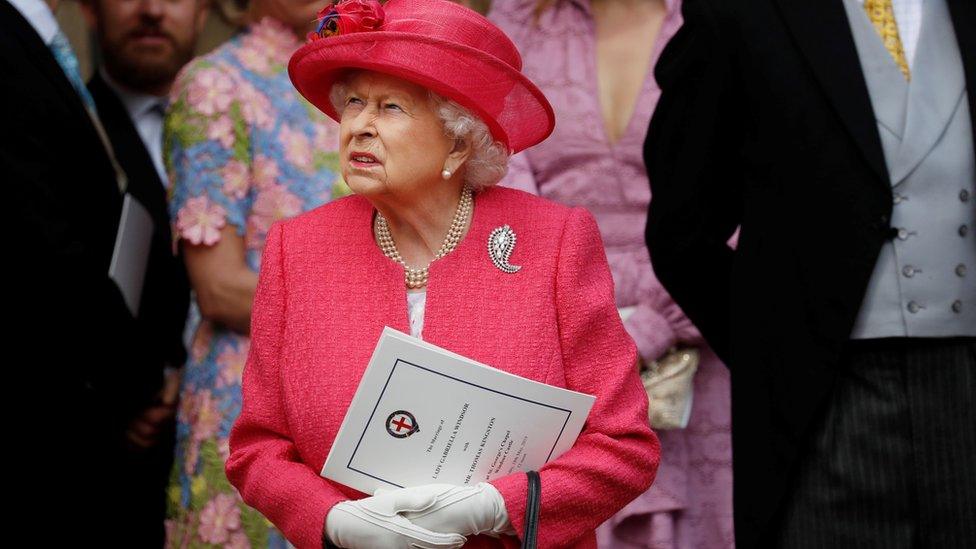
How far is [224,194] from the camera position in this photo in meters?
3.80

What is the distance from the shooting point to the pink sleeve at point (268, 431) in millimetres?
2674

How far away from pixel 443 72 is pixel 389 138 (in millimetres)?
152

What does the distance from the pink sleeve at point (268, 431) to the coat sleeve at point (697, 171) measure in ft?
3.11

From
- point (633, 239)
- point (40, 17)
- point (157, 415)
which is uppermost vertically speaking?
point (40, 17)

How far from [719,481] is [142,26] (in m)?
2.59

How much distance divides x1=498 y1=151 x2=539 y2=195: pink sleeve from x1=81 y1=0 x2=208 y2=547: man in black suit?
1.02m

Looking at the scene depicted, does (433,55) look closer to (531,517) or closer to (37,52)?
(531,517)

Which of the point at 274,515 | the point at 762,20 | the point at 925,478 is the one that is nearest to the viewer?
the point at 274,515

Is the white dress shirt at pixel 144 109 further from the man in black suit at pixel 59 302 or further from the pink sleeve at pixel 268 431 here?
the pink sleeve at pixel 268 431

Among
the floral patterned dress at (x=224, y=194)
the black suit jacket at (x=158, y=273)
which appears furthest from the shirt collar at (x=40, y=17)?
the black suit jacket at (x=158, y=273)

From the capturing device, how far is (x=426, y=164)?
271cm

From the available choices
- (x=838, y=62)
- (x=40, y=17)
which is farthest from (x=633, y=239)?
(x=40, y=17)

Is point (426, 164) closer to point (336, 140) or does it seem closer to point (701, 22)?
point (701, 22)

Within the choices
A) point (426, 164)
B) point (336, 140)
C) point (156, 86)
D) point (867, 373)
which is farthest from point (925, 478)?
point (156, 86)
